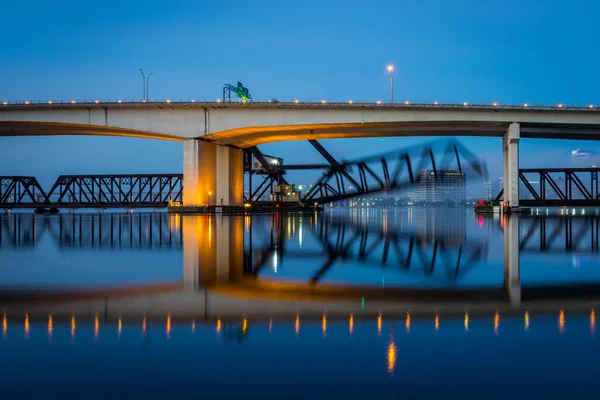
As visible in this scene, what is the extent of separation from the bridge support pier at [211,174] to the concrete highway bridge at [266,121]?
115 mm

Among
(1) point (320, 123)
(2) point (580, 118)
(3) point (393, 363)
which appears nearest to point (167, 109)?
(1) point (320, 123)

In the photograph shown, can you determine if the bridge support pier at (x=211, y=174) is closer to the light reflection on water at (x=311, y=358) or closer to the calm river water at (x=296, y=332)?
the calm river water at (x=296, y=332)

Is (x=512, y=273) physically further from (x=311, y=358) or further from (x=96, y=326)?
(x=96, y=326)

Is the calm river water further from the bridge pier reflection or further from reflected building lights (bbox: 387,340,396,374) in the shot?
the bridge pier reflection

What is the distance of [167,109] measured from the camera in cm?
6250

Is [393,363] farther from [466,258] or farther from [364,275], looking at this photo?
[466,258]

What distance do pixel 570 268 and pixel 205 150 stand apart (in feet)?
178

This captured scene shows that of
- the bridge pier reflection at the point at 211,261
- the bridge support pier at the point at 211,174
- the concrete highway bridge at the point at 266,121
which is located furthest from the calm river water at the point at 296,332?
the bridge support pier at the point at 211,174

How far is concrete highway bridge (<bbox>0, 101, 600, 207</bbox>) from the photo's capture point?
6044 centimetres

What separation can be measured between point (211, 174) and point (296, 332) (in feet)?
200

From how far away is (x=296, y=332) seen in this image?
6.79 meters

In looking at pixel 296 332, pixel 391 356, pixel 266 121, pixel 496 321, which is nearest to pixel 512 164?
pixel 266 121

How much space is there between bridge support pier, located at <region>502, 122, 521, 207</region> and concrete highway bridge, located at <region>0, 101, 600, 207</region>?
0.35ft

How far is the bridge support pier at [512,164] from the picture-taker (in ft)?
201
